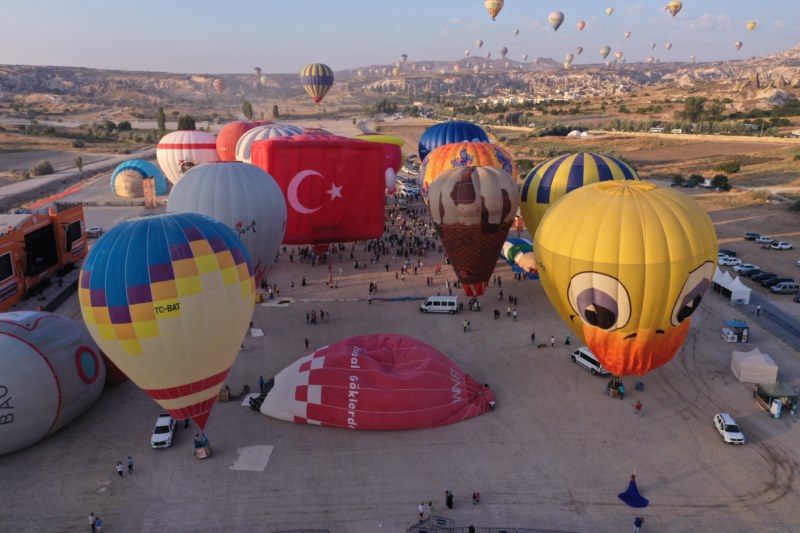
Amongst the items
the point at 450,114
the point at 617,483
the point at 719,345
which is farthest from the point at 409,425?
the point at 450,114

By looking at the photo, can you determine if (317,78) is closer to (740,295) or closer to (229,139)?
(229,139)

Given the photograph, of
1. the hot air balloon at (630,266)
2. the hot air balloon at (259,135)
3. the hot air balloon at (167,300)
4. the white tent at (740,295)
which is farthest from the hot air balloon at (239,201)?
the white tent at (740,295)

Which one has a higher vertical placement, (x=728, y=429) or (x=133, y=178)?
(x=133, y=178)

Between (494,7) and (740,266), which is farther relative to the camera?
(494,7)

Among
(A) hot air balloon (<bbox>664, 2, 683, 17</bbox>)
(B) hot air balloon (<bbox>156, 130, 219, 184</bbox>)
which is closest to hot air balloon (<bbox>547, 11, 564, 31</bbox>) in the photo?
(A) hot air balloon (<bbox>664, 2, 683, 17</bbox>)

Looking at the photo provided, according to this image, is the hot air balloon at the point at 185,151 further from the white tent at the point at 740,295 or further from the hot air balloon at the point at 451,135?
the white tent at the point at 740,295

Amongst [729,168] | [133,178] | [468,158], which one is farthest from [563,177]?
[729,168]

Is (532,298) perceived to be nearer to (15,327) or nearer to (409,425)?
(409,425)
